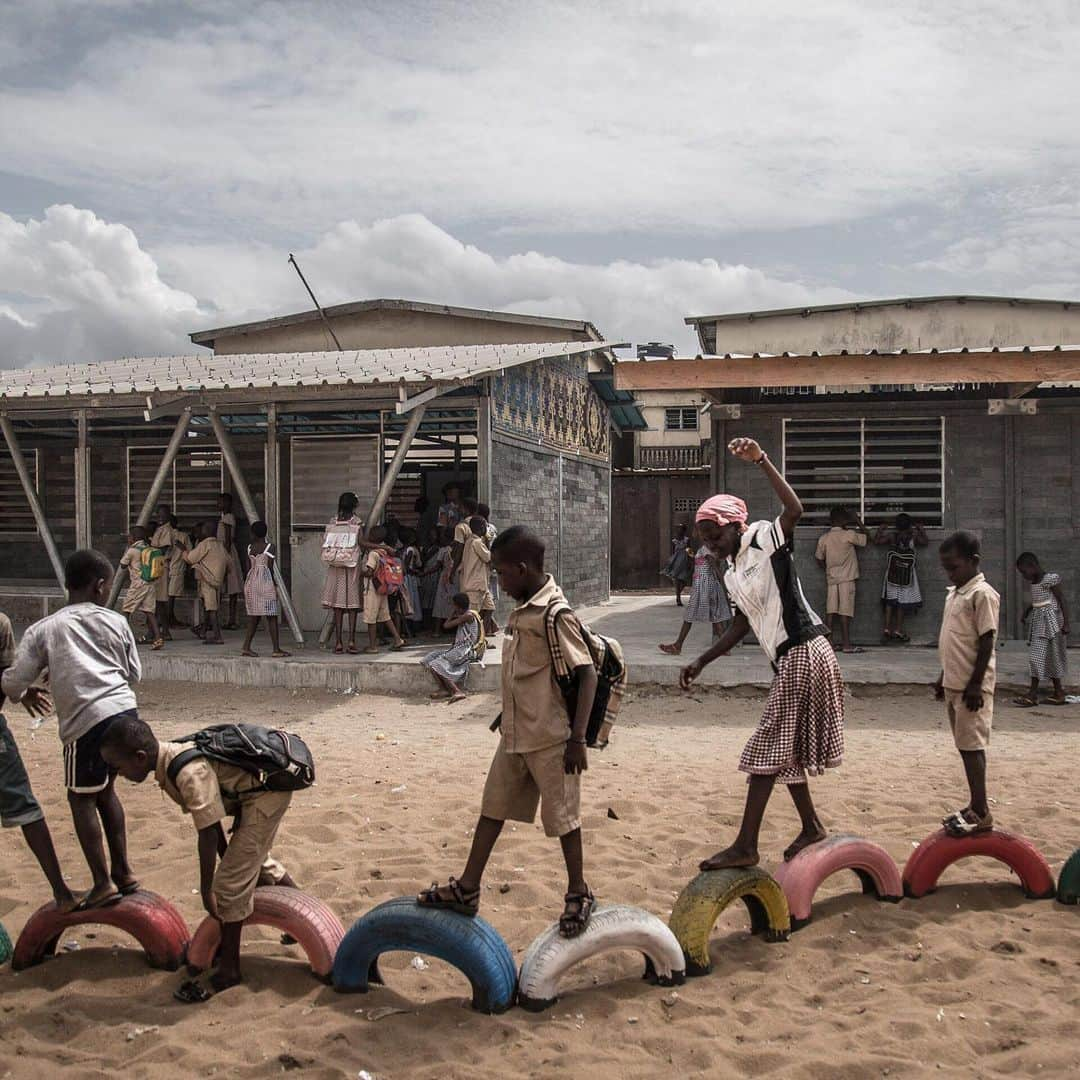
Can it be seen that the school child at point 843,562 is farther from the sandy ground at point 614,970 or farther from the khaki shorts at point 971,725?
the khaki shorts at point 971,725

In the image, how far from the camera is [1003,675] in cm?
930

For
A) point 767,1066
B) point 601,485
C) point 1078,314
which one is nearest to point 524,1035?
point 767,1066

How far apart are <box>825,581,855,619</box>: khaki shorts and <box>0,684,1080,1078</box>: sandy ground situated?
4092mm

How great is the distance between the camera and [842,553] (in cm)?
1057

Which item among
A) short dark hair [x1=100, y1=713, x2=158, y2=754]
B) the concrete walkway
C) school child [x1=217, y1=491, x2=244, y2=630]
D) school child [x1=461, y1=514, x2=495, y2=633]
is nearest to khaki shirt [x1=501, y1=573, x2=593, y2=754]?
short dark hair [x1=100, y1=713, x2=158, y2=754]

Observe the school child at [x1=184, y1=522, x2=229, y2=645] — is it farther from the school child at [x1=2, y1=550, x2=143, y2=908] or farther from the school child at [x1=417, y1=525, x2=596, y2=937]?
the school child at [x1=417, y1=525, x2=596, y2=937]

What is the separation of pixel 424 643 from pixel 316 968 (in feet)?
24.5

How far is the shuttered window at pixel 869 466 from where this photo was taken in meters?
10.9

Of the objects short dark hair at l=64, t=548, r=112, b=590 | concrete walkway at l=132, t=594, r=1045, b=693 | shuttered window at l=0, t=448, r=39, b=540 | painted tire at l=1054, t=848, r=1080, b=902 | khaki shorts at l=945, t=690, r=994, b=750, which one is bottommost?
painted tire at l=1054, t=848, r=1080, b=902

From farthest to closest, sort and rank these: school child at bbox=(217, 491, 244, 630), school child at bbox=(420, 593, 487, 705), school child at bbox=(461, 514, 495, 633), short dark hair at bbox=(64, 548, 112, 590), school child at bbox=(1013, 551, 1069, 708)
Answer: school child at bbox=(217, 491, 244, 630) → school child at bbox=(461, 514, 495, 633) → school child at bbox=(420, 593, 487, 705) → school child at bbox=(1013, 551, 1069, 708) → short dark hair at bbox=(64, 548, 112, 590)

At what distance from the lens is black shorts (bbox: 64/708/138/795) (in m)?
3.85

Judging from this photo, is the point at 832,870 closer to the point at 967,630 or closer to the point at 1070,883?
the point at 1070,883

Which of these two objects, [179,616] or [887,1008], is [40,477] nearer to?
[179,616]

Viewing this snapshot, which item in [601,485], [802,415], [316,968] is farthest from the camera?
[601,485]
